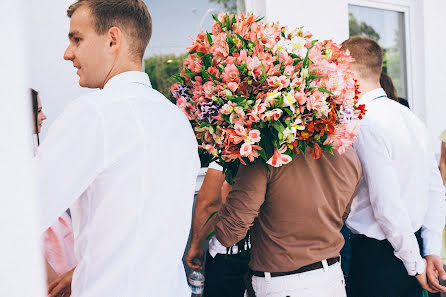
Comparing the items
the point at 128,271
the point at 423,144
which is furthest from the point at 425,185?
the point at 128,271

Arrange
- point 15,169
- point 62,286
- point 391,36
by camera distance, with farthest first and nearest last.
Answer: point 391,36 → point 62,286 → point 15,169

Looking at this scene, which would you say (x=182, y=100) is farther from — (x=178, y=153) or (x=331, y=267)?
(x=331, y=267)

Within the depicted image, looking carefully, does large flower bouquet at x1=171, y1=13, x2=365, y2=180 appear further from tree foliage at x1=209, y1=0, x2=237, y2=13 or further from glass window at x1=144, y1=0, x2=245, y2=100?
tree foliage at x1=209, y1=0, x2=237, y2=13

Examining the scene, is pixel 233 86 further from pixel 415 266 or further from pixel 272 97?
pixel 415 266

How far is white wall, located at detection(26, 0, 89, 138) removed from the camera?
107 inches

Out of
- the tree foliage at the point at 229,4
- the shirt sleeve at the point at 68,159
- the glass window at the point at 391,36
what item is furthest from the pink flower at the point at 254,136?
the glass window at the point at 391,36

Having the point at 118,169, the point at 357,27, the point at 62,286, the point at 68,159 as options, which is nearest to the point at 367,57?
the point at 118,169

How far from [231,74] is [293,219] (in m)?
0.74

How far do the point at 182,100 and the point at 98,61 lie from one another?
17.2 inches

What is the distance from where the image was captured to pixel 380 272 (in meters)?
2.49

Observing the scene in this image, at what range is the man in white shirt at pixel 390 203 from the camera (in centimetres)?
234

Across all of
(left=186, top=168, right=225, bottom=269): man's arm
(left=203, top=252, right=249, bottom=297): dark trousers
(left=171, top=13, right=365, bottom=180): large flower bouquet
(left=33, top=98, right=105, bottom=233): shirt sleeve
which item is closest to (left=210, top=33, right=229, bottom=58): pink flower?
(left=171, top=13, right=365, bottom=180): large flower bouquet

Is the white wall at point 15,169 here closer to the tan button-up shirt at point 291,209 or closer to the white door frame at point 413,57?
the tan button-up shirt at point 291,209

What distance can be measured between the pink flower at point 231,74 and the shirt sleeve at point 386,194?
1.01m
